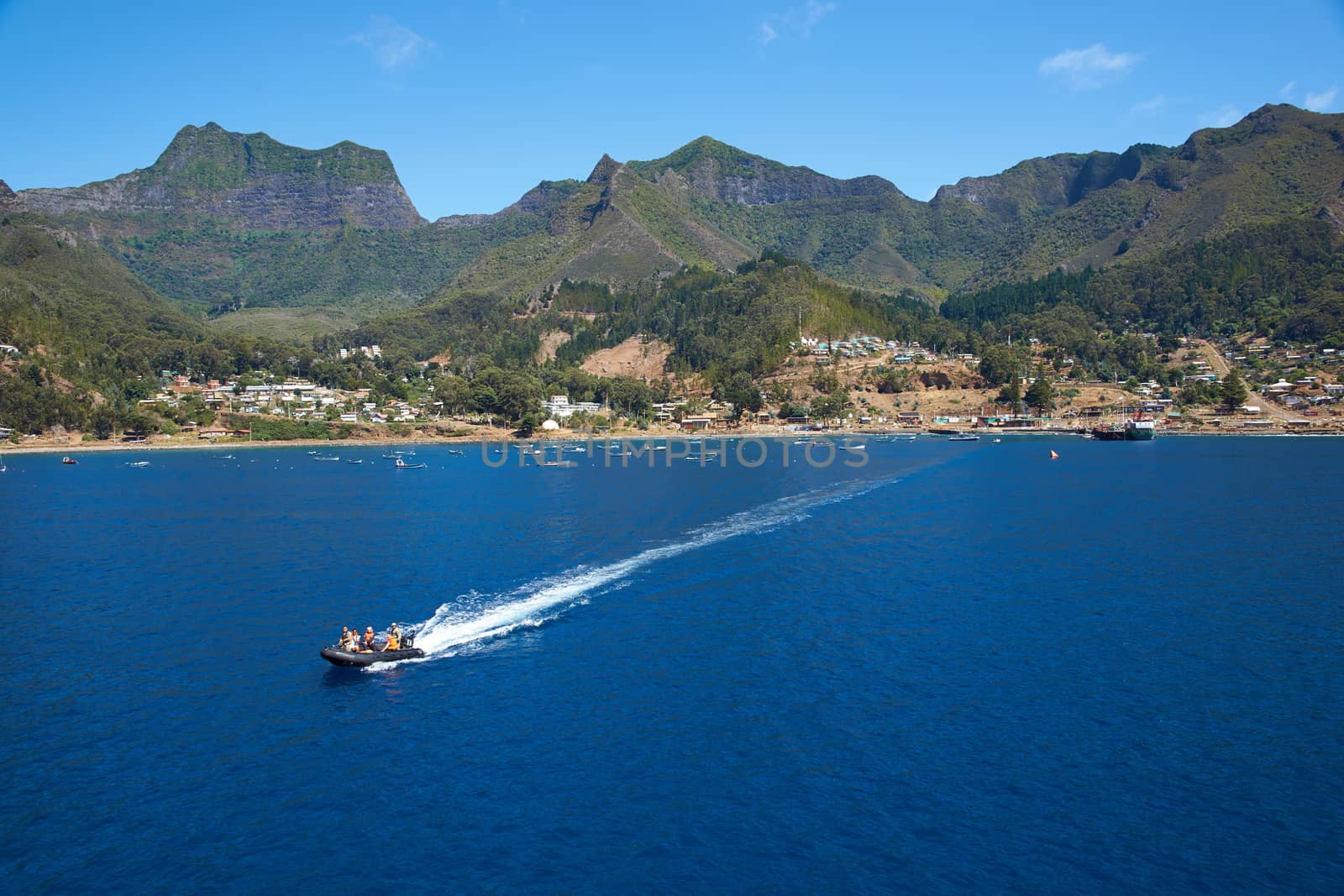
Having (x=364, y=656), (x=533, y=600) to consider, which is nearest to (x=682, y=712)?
(x=364, y=656)

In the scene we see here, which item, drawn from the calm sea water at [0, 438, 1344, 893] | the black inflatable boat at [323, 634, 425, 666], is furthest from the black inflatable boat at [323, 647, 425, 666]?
the calm sea water at [0, 438, 1344, 893]

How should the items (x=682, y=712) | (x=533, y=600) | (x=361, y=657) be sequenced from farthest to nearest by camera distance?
(x=533, y=600), (x=361, y=657), (x=682, y=712)

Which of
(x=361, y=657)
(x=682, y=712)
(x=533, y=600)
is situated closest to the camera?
(x=682, y=712)

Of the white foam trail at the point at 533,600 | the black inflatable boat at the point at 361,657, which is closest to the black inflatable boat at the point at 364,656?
the black inflatable boat at the point at 361,657

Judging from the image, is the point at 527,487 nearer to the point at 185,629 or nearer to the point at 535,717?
the point at 185,629

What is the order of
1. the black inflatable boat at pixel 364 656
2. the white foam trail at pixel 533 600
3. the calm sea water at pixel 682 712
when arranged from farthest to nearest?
the white foam trail at pixel 533 600
the black inflatable boat at pixel 364 656
the calm sea water at pixel 682 712

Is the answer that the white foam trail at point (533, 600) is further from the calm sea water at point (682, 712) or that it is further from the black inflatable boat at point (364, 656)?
the black inflatable boat at point (364, 656)

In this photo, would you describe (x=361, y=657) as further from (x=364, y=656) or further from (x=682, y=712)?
(x=682, y=712)
